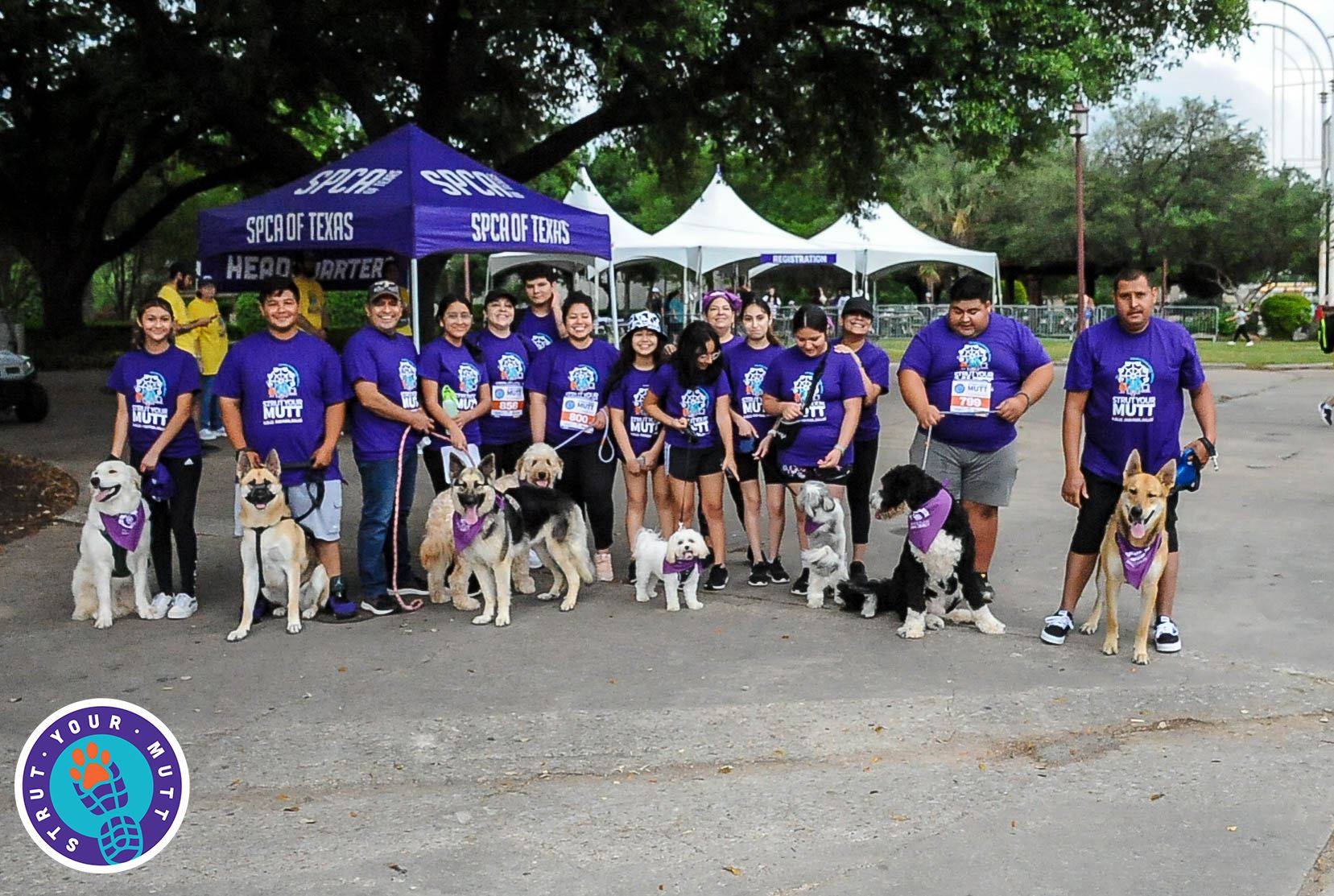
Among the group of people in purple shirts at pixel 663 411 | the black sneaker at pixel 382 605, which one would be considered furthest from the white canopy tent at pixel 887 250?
the black sneaker at pixel 382 605

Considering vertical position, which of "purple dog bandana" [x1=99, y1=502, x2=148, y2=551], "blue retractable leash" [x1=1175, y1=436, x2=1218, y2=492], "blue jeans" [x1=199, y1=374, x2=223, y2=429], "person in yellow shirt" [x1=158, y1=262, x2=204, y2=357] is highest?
"person in yellow shirt" [x1=158, y1=262, x2=204, y2=357]

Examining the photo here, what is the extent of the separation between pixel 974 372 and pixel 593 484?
2414 millimetres

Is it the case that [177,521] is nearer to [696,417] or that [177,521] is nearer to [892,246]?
[696,417]

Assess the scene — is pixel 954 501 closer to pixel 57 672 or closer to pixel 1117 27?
pixel 57 672

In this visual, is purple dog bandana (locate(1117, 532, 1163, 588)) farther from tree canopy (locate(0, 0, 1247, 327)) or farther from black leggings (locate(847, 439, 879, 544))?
tree canopy (locate(0, 0, 1247, 327))

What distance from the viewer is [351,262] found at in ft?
44.5

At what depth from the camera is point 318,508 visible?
7117mm

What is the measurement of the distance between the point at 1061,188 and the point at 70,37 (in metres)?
35.0

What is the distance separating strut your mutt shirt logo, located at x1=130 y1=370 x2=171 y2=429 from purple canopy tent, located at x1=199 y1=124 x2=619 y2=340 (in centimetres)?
363

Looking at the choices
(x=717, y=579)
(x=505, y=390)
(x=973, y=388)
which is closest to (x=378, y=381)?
(x=505, y=390)

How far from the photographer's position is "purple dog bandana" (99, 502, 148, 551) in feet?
22.7

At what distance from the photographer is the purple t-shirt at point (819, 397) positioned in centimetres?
746

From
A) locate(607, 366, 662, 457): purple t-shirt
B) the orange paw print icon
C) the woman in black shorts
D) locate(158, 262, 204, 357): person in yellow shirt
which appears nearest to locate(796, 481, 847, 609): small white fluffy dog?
the woman in black shorts

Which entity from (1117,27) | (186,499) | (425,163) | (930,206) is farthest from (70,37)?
(930,206)
